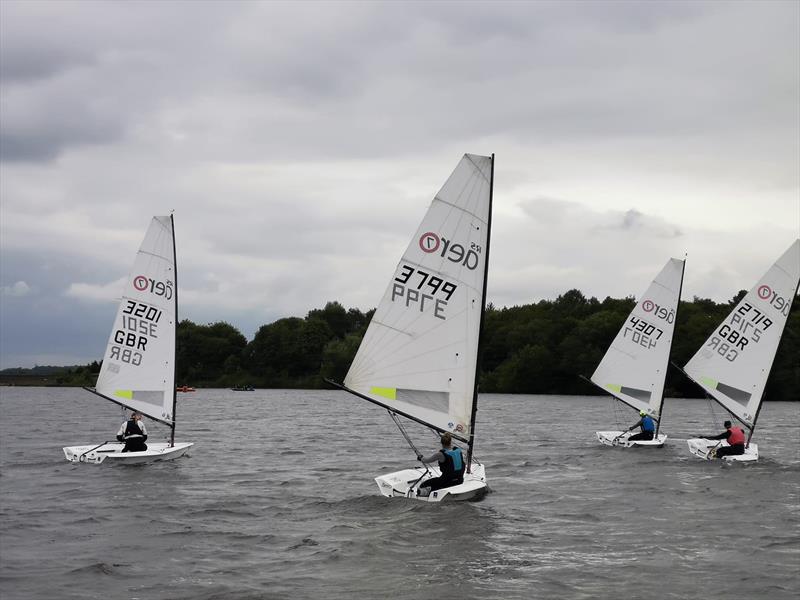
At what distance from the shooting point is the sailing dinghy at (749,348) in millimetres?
30734

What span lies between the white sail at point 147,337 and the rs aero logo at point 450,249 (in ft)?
38.7

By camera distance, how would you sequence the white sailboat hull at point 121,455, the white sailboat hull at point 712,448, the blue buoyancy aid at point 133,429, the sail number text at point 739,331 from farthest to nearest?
A: the sail number text at point 739,331 < the white sailboat hull at point 712,448 < the blue buoyancy aid at point 133,429 < the white sailboat hull at point 121,455

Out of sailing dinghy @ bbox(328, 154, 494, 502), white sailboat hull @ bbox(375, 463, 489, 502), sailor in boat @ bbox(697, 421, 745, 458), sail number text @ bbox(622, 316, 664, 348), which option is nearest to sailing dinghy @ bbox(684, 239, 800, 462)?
sailor in boat @ bbox(697, 421, 745, 458)

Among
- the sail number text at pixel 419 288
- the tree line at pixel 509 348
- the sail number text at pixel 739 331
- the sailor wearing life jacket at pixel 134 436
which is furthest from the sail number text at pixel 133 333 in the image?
the tree line at pixel 509 348

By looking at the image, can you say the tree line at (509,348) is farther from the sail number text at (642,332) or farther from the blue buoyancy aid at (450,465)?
the blue buoyancy aid at (450,465)

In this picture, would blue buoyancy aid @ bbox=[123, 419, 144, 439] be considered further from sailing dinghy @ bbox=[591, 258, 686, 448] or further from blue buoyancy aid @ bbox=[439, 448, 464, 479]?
sailing dinghy @ bbox=[591, 258, 686, 448]

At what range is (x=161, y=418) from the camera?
94.9 ft

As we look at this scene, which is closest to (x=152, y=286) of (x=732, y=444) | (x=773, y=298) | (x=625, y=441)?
(x=625, y=441)

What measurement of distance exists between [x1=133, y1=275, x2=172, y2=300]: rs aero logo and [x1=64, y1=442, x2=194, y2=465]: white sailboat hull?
478cm

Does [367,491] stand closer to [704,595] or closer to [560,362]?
[704,595]

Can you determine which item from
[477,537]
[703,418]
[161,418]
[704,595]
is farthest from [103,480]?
[703,418]

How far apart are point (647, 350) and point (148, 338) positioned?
61.7 feet

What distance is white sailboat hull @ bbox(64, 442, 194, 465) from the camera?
26.5 m

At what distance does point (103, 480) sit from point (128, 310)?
621 cm
